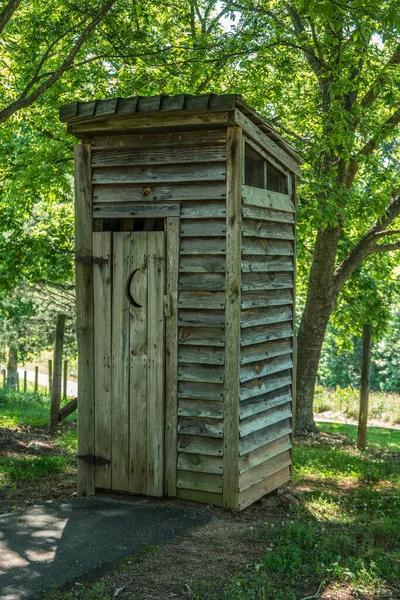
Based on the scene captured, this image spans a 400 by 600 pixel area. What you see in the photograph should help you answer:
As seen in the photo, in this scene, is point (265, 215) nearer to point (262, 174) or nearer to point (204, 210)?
point (262, 174)

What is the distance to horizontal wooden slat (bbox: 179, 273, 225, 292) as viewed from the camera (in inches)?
242

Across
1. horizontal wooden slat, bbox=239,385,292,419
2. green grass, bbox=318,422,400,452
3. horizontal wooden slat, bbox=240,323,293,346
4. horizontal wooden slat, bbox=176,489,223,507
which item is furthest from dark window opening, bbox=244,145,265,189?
green grass, bbox=318,422,400,452

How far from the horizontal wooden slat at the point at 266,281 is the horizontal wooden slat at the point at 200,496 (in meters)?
1.92

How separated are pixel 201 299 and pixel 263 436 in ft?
5.26

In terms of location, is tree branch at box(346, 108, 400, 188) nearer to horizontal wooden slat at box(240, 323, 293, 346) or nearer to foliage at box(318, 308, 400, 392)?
horizontal wooden slat at box(240, 323, 293, 346)

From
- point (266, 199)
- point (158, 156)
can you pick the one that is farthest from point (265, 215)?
point (158, 156)

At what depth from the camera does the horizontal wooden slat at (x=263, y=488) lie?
628cm

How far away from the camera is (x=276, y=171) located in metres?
7.25

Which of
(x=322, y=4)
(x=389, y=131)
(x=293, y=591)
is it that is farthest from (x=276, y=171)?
(x=293, y=591)

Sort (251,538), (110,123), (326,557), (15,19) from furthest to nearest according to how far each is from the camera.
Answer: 1. (15,19)
2. (110,123)
3. (251,538)
4. (326,557)

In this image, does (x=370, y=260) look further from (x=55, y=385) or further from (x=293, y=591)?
(x=293, y=591)

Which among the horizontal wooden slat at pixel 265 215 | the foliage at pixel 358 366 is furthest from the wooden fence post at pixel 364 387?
the foliage at pixel 358 366

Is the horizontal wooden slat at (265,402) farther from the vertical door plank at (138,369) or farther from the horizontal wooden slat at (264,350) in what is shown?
the vertical door plank at (138,369)

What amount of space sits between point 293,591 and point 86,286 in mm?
3372
